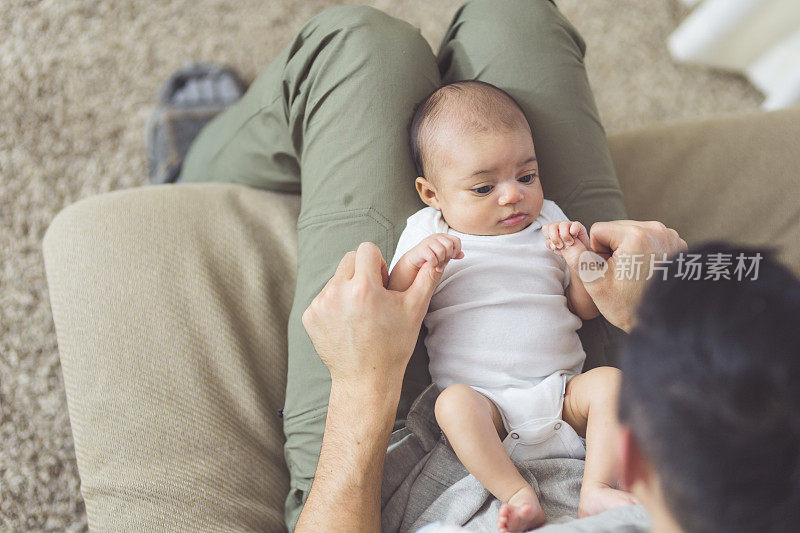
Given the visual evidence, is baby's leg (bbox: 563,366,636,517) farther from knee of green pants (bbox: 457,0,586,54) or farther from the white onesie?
knee of green pants (bbox: 457,0,586,54)

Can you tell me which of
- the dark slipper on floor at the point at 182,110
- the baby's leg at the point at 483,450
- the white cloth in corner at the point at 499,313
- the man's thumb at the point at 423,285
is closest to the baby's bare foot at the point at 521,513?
the baby's leg at the point at 483,450

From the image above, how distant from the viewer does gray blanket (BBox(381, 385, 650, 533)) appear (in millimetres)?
883

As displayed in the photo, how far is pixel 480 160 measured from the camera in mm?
995

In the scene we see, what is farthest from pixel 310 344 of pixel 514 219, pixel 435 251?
pixel 514 219

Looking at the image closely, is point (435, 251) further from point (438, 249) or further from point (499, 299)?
point (499, 299)

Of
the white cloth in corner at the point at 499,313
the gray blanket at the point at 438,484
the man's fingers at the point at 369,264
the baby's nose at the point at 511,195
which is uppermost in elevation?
the baby's nose at the point at 511,195

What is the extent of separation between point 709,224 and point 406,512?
829mm

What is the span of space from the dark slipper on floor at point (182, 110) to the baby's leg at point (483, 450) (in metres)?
1.21

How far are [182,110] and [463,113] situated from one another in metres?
1.13

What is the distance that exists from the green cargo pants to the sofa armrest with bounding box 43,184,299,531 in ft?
0.25

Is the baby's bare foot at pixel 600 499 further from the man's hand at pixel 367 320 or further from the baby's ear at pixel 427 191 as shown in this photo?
the baby's ear at pixel 427 191

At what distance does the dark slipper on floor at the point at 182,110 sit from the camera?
71.6 inches

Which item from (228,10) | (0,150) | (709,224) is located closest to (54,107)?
(0,150)

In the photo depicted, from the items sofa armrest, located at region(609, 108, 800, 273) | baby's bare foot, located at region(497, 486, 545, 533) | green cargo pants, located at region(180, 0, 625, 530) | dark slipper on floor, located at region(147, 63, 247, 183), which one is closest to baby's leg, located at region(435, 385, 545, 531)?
baby's bare foot, located at region(497, 486, 545, 533)
